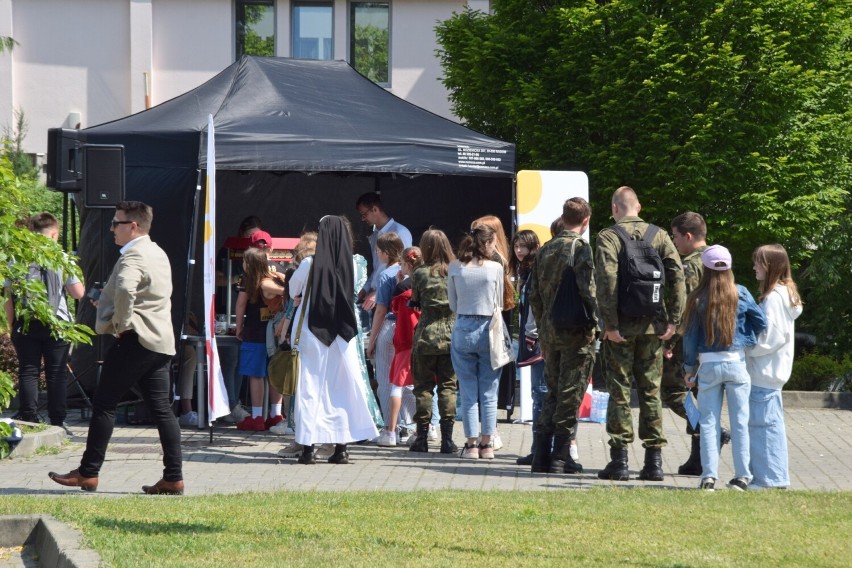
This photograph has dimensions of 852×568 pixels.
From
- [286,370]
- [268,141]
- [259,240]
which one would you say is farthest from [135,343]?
[259,240]

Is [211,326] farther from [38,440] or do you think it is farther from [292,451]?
[38,440]

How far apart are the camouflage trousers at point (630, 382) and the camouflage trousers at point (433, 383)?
2020 millimetres

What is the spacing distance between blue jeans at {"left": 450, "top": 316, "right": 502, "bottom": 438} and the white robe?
2.91ft

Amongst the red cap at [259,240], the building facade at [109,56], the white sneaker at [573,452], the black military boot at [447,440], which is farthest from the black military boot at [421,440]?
the building facade at [109,56]

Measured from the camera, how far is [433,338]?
10.8 m

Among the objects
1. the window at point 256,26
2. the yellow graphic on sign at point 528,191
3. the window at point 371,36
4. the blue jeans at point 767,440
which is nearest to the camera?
the blue jeans at point 767,440

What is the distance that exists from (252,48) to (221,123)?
1675 cm

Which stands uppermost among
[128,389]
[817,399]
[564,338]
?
[564,338]

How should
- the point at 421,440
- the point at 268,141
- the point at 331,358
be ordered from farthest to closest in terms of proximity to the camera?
the point at 268,141 → the point at 421,440 → the point at 331,358

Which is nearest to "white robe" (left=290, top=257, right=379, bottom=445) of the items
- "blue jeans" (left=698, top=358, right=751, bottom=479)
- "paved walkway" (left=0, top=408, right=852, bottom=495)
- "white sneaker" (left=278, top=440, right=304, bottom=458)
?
"paved walkway" (left=0, top=408, right=852, bottom=495)

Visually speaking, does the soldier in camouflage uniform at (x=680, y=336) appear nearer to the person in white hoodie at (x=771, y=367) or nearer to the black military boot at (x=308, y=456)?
the person in white hoodie at (x=771, y=367)

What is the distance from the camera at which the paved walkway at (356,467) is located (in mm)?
9148

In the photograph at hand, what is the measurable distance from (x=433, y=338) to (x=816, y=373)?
763 centimetres

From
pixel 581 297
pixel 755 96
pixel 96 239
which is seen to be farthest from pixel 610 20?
pixel 581 297
